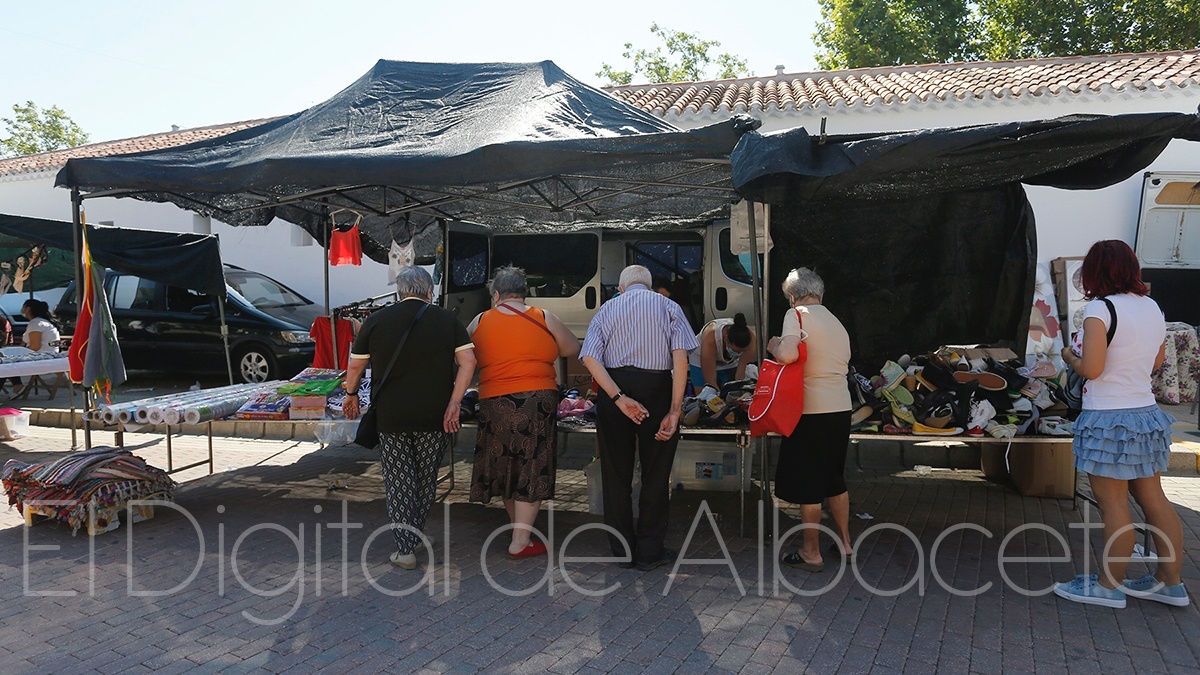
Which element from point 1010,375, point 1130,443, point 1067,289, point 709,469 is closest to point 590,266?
point 709,469

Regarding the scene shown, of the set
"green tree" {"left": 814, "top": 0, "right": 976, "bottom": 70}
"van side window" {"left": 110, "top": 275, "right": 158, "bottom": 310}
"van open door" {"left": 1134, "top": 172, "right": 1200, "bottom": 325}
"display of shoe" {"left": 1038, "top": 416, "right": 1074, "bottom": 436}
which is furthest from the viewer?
"green tree" {"left": 814, "top": 0, "right": 976, "bottom": 70}

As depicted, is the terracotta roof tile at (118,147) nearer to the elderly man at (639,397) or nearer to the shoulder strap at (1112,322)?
the elderly man at (639,397)

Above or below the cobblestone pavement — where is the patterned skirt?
above

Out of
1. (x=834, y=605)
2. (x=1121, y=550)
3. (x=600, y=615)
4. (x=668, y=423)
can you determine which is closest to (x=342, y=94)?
(x=668, y=423)

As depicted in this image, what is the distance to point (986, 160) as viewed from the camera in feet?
14.5

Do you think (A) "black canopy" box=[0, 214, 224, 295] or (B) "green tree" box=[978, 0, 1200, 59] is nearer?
(A) "black canopy" box=[0, 214, 224, 295]

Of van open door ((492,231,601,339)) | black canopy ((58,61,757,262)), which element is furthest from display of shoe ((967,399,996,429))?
van open door ((492,231,601,339))

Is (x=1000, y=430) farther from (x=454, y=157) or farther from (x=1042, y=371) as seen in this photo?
(x=454, y=157)

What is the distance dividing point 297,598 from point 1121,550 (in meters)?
4.06

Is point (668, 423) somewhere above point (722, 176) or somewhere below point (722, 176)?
below

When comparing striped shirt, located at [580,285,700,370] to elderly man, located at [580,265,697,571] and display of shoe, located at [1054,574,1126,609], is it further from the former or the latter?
display of shoe, located at [1054,574,1126,609]

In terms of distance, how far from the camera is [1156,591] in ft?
13.0

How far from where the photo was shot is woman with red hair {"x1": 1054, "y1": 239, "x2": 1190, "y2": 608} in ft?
12.7

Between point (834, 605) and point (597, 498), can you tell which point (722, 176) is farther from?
point (834, 605)
